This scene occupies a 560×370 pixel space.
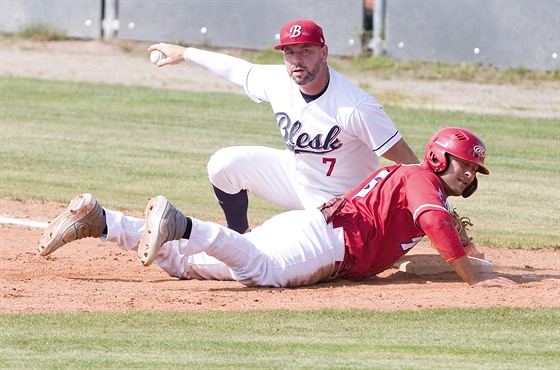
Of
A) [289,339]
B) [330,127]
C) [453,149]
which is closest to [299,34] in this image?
[330,127]

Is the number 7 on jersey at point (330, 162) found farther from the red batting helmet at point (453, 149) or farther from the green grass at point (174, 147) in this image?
the green grass at point (174, 147)

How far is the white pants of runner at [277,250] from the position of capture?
663 centimetres

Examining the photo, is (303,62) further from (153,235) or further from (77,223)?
(77,223)

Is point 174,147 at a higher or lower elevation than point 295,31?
lower

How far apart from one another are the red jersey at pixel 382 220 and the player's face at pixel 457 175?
0.06 metres

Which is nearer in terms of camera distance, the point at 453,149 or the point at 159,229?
the point at 159,229

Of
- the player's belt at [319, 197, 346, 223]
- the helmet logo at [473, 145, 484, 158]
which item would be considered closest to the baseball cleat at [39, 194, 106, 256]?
the player's belt at [319, 197, 346, 223]

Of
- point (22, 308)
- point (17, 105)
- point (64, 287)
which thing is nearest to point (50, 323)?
point (22, 308)

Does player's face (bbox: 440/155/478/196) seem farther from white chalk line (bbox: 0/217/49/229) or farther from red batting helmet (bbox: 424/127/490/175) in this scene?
white chalk line (bbox: 0/217/49/229)

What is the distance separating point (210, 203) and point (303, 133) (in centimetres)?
313

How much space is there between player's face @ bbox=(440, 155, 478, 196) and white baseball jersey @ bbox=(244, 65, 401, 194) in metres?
0.55

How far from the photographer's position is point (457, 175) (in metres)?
6.69

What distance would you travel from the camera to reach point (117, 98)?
52.3 feet

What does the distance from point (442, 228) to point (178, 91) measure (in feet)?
34.6
